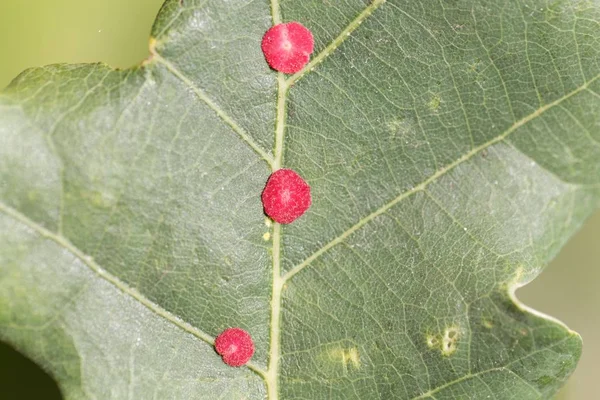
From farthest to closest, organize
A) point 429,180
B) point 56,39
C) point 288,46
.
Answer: point 56,39
point 429,180
point 288,46

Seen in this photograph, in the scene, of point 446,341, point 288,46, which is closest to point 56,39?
point 288,46

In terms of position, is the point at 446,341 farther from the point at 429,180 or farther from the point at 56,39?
the point at 56,39

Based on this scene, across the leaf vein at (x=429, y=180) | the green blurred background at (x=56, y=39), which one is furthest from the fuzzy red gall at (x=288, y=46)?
the green blurred background at (x=56, y=39)

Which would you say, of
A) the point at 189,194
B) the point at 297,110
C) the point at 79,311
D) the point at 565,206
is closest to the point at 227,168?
the point at 189,194

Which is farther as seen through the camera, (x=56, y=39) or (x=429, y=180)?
(x=56, y=39)

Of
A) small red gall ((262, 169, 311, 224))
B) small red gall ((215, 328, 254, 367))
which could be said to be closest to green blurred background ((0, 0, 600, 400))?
small red gall ((215, 328, 254, 367))

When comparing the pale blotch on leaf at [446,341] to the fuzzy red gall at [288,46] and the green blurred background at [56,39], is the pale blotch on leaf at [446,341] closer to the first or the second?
the fuzzy red gall at [288,46]

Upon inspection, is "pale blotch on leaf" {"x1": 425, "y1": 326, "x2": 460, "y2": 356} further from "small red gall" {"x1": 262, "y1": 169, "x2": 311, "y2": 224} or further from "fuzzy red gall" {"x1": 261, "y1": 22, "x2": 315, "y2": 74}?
"fuzzy red gall" {"x1": 261, "y1": 22, "x2": 315, "y2": 74}
